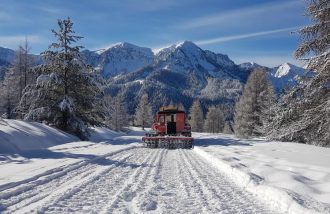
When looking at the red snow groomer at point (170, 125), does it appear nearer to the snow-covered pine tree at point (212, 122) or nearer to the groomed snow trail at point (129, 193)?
the groomed snow trail at point (129, 193)

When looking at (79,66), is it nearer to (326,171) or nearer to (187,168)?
(187,168)

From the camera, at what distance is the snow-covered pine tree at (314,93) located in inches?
732

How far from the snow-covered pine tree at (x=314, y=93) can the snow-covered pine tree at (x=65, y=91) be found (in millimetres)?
16590

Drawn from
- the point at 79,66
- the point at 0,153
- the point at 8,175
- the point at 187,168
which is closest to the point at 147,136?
the point at 79,66

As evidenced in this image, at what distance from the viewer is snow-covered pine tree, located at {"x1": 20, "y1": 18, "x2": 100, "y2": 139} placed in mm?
30938

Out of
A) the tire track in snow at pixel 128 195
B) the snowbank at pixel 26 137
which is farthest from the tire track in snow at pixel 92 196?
the snowbank at pixel 26 137

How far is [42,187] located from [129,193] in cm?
210

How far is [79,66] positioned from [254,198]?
83.6 feet

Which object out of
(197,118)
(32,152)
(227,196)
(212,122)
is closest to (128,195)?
(227,196)

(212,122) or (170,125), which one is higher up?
(212,122)

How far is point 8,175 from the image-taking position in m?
10.7

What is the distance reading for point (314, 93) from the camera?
19219 millimetres

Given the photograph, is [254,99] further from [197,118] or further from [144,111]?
[144,111]

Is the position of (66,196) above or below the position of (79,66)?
below
